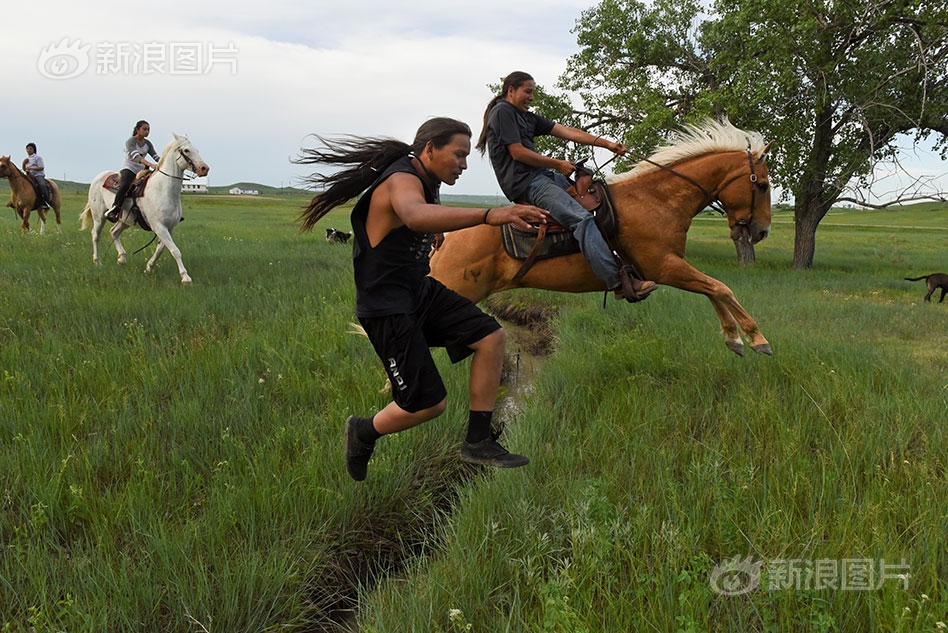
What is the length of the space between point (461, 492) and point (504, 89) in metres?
3.67

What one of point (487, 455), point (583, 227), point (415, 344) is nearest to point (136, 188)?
point (583, 227)

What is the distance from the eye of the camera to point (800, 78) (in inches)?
518

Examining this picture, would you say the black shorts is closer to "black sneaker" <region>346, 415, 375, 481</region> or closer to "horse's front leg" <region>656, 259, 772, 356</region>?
"black sneaker" <region>346, 415, 375, 481</region>

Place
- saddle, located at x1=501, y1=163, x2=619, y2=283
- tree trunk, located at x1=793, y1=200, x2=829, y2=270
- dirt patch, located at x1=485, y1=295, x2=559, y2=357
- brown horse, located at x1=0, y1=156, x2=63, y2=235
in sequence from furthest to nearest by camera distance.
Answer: tree trunk, located at x1=793, y1=200, x2=829, y2=270
brown horse, located at x1=0, y1=156, x2=63, y2=235
dirt patch, located at x1=485, y1=295, x2=559, y2=357
saddle, located at x1=501, y1=163, x2=619, y2=283

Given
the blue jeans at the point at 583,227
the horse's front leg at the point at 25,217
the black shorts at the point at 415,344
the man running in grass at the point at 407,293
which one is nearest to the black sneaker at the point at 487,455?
the man running in grass at the point at 407,293

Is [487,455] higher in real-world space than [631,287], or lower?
lower

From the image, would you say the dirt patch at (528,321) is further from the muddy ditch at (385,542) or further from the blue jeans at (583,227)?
the muddy ditch at (385,542)


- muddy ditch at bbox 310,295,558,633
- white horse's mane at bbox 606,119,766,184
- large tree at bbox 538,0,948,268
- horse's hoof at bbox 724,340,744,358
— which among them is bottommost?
muddy ditch at bbox 310,295,558,633

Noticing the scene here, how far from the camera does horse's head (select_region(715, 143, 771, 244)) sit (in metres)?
5.29

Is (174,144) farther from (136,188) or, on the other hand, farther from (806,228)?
(806,228)

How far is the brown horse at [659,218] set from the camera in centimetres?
528

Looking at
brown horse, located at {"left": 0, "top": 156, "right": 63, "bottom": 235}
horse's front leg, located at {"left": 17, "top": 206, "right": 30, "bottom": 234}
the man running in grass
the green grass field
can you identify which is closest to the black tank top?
the man running in grass

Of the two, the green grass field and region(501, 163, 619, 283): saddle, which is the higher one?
region(501, 163, 619, 283): saddle

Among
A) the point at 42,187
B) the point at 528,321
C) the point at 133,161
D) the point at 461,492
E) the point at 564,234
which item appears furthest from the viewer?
the point at 42,187
